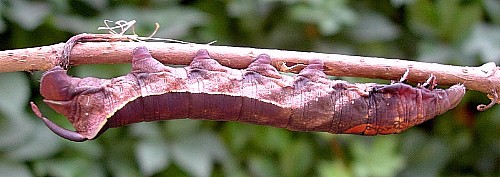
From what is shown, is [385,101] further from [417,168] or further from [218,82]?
[417,168]

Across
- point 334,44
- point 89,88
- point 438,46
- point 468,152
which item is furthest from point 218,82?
point 468,152

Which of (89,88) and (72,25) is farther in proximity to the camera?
(72,25)

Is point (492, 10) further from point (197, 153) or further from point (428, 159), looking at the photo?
point (197, 153)

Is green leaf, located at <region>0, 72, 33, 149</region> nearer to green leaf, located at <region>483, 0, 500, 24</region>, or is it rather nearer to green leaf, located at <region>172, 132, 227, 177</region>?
green leaf, located at <region>172, 132, 227, 177</region>

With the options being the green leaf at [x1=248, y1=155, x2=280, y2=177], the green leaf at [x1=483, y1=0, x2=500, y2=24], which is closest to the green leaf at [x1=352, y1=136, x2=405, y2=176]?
the green leaf at [x1=248, y1=155, x2=280, y2=177]

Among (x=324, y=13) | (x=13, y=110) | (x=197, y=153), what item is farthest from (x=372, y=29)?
(x=13, y=110)

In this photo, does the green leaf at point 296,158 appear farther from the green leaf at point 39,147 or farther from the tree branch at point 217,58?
the tree branch at point 217,58

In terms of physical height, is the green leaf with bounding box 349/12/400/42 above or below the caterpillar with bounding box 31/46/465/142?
above

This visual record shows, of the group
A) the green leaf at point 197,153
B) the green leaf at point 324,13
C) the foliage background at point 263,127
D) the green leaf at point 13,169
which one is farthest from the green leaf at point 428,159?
the green leaf at point 13,169
